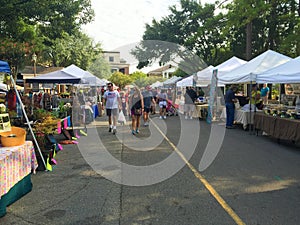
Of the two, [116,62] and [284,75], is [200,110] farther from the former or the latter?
[116,62]

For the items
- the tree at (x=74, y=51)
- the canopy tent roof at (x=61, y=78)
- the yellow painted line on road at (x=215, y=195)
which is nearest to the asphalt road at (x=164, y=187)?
the yellow painted line on road at (x=215, y=195)

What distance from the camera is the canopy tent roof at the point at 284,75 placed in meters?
8.21

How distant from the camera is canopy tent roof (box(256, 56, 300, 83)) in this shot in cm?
821

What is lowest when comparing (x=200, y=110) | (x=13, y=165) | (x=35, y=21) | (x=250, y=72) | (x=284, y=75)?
(x=13, y=165)

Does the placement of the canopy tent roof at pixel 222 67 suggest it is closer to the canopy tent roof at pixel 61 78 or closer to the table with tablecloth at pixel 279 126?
the table with tablecloth at pixel 279 126

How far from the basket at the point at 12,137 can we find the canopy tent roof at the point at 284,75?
275 inches

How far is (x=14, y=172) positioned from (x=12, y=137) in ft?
1.96

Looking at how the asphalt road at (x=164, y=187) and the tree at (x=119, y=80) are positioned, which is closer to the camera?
the asphalt road at (x=164, y=187)

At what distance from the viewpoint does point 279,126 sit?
346 inches

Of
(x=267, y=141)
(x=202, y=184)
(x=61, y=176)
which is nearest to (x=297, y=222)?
(x=202, y=184)

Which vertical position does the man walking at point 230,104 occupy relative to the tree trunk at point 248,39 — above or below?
below

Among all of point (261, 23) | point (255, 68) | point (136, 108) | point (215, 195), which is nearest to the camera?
point (215, 195)

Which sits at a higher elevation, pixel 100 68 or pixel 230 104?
pixel 100 68

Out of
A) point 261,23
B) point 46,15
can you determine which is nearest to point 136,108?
point 46,15
